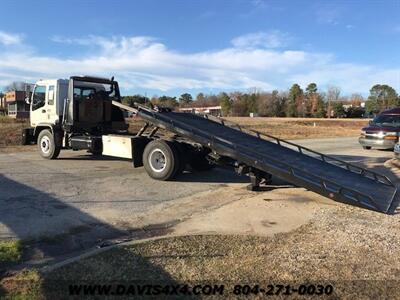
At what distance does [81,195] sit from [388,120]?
1702cm

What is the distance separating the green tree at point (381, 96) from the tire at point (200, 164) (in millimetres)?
130482

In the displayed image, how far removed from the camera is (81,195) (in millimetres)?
9258

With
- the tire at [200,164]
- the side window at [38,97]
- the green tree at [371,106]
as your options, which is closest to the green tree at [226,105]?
the green tree at [371,106]

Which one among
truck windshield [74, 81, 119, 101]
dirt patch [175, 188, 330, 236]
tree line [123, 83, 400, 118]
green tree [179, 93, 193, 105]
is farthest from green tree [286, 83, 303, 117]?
dirt patch [175, 188, 330, 236]

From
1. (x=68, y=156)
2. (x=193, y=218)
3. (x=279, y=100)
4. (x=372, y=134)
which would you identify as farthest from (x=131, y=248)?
(x=279, y=100)

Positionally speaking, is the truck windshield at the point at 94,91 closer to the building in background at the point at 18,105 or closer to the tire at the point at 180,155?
the building in background at the point at 18,105

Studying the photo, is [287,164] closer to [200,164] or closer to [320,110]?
[200,164]

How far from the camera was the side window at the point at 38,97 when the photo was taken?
15141 millimetres

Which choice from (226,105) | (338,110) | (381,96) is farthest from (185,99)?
(381,96)

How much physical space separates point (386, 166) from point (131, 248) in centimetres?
1118

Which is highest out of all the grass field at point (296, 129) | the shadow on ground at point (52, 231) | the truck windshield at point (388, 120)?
the truck windshield at point (388, 120)

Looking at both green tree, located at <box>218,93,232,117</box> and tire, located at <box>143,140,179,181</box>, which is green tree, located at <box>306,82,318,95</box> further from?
tire, located at <box>143,140,179,181</box>

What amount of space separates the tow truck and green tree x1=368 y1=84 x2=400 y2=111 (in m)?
130

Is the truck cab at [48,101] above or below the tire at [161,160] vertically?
above
